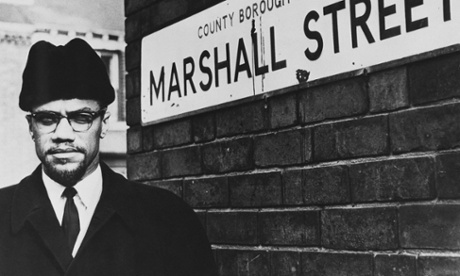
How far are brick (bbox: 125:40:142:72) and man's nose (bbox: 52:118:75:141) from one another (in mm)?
832

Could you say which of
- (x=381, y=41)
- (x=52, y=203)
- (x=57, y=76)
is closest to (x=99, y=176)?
(x=52, y=203)

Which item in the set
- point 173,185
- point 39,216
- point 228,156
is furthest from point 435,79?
point 173,185

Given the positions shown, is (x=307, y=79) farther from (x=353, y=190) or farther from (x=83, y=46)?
(x=83, y=46)

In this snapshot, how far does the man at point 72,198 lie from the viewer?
58.4 inches

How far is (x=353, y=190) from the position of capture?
4.90ft

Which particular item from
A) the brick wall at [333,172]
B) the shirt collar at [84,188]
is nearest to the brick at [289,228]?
the brick wall at [333,172]

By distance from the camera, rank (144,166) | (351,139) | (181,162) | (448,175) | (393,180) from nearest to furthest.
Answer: (448,175) → (393,180) → (351,139) → (181,162) → (144,166)

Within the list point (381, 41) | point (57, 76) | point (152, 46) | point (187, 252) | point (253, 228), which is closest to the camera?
point (381, 41)

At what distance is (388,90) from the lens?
141cm

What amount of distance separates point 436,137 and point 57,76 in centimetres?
87

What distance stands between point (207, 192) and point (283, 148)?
37cm

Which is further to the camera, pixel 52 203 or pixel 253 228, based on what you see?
pixel 253 228

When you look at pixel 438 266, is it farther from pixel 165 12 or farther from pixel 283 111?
pixel 165 12

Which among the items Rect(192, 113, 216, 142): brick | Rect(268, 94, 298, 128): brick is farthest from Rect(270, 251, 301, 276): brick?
Rect(192, 113, 216, 142): brick
